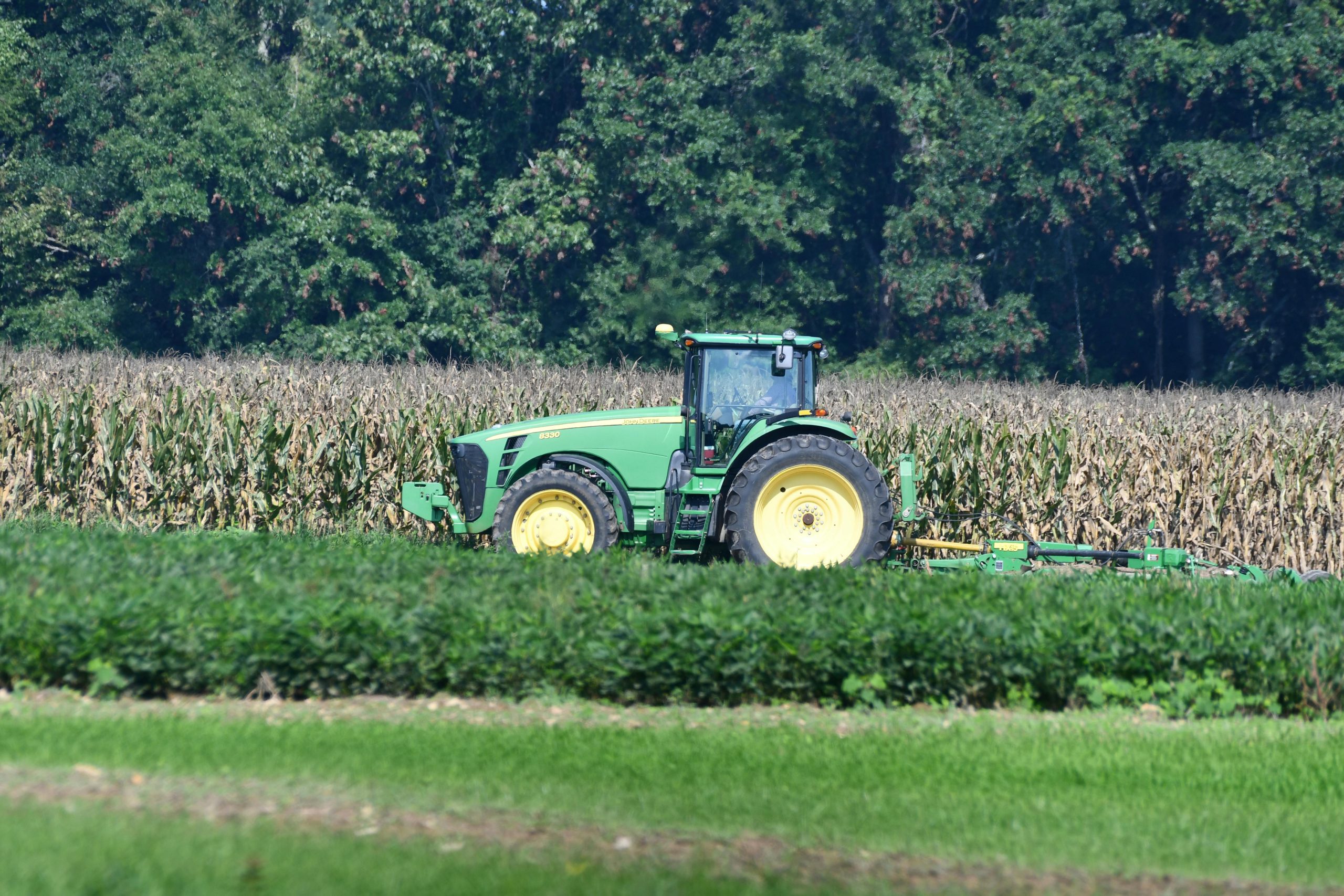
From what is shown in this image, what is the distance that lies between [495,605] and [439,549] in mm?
2557

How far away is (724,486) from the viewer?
12.6 meters

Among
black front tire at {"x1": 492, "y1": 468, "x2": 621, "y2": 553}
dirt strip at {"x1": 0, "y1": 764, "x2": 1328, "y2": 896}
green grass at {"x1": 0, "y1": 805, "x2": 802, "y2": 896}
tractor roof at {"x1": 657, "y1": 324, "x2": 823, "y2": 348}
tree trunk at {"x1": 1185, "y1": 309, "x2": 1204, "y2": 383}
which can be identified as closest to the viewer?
green grass at {"x1": 0, "y1": 805, "x2": 802, "y2": 896}

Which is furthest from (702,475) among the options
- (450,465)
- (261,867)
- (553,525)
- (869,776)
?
(261,867)

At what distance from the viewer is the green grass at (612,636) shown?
346 inches

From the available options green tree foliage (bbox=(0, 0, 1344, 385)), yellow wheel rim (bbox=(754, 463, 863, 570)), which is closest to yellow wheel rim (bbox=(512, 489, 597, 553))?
yellow wheel rim (bbox=(754, 463, 863, 570))

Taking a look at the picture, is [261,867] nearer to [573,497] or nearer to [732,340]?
[573,497]

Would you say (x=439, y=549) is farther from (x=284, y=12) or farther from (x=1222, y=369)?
(x=284, y=12)

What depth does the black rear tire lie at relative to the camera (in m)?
12.3

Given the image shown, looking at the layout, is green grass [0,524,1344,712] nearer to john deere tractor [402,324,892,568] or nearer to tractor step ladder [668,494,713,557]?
john deere tractor [402,324,892,568]

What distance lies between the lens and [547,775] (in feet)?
24.3

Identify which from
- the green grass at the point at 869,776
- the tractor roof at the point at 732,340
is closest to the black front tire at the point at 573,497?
the tractor roof at the point at 732,340

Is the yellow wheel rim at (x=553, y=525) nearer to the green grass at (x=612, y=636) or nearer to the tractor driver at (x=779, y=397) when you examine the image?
the tractor driver at (x=779, y=397)

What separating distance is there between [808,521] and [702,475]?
106cm

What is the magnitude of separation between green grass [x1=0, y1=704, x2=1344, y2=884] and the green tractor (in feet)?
12.0
